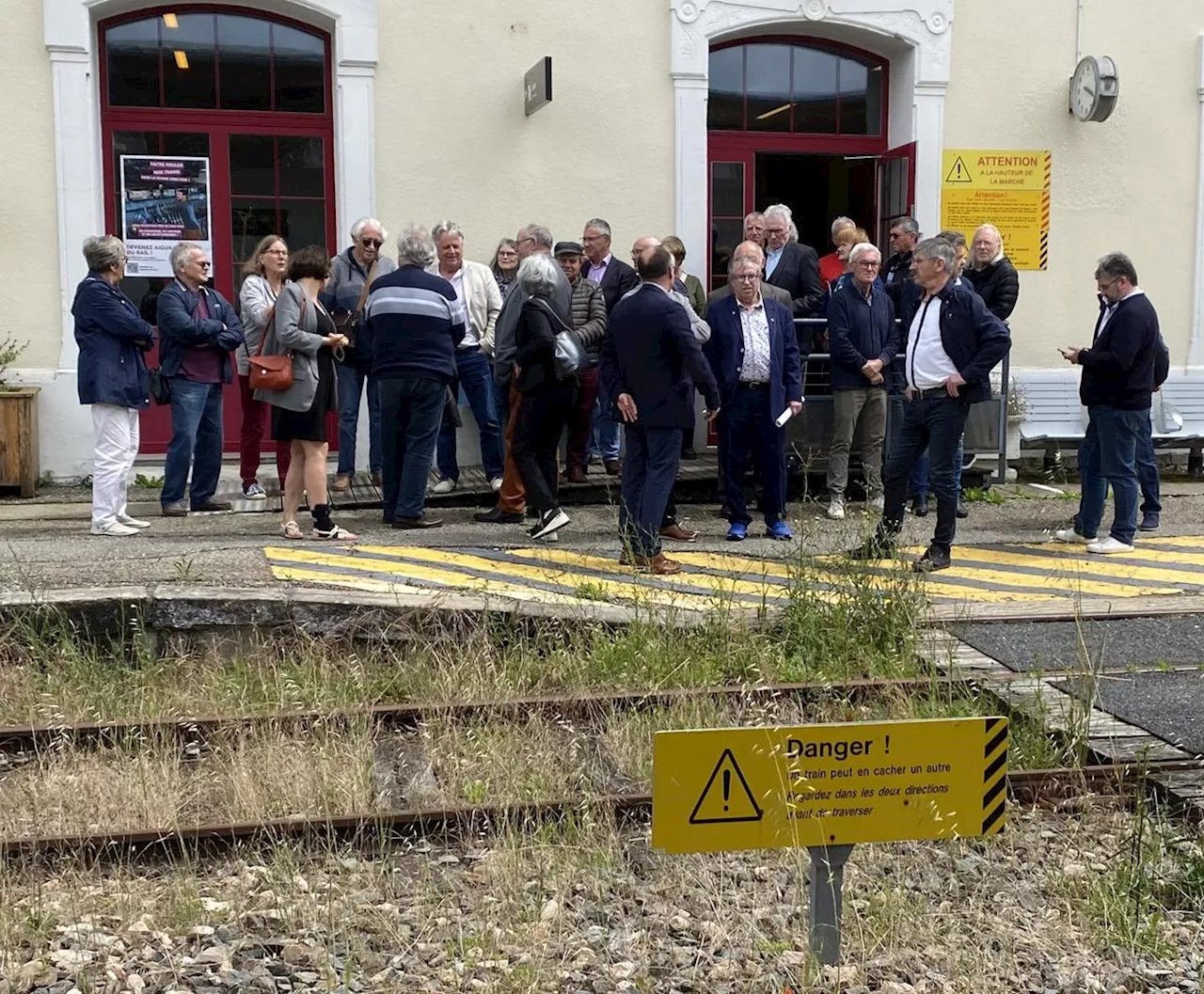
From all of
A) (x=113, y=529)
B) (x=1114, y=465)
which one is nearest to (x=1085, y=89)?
(x=1114, y=465)

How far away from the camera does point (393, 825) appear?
478 centimetres

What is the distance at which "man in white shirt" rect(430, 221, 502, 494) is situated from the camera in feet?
34.4

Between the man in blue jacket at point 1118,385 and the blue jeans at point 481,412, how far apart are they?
4.08m

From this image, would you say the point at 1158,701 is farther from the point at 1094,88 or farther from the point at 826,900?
the point at 1094,88

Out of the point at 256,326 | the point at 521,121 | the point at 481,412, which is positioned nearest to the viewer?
the point at 256,326

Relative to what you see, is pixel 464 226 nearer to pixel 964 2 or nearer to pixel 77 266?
pixel 77 266

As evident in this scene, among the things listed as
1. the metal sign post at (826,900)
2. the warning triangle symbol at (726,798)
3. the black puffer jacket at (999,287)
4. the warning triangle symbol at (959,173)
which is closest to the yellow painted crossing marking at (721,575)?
the black puffer jacket at (999,287)

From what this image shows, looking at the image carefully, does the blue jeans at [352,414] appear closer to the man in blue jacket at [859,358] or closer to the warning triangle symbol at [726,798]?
the man in blue jacket at [859,358]

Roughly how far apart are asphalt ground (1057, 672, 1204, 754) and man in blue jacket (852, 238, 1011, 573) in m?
1.96

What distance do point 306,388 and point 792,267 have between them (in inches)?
159

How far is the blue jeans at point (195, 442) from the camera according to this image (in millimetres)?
9773

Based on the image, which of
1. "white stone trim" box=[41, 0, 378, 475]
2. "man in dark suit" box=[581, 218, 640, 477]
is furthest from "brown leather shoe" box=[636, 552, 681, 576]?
"white stone trim" box=[41, 0, 378, 475]

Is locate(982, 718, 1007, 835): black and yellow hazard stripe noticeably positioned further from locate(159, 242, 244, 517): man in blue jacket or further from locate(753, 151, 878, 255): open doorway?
locate(753, 151, 878, 255): open doorway

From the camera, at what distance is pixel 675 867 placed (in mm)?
4539
